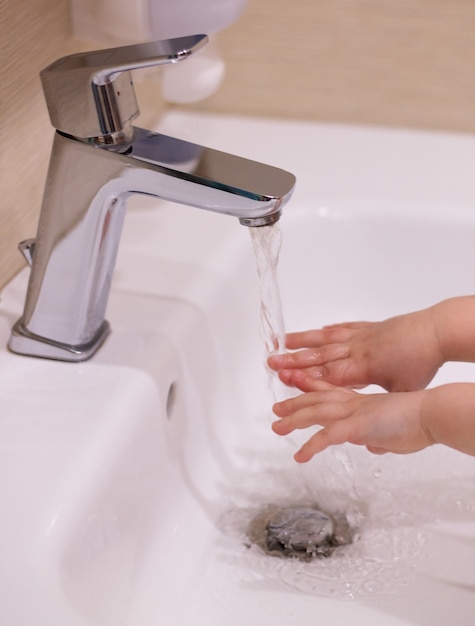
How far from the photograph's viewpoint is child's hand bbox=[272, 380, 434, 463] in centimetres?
54

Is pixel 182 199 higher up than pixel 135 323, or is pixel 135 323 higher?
pixel 182 199

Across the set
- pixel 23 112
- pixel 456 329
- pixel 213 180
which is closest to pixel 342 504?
pixel 456 329

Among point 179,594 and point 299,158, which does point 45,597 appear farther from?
point 299,158

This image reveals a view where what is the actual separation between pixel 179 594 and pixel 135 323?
20 cm

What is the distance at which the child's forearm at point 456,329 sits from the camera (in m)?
0.63

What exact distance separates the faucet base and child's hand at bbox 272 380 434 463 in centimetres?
14

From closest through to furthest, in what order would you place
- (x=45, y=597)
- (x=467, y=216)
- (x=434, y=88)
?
(x=45, y=597) → (x=467, y=216) → (x=434, y=88)

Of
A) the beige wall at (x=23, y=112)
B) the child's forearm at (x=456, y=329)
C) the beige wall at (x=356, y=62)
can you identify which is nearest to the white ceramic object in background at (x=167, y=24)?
the beige wall at (x=23, y=112)

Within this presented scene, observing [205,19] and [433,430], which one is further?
[205,19]

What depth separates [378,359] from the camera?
0.63m

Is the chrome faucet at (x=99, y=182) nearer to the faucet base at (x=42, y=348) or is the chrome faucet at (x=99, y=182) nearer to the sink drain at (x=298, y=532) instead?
the faucet base at (x=42, y=348)

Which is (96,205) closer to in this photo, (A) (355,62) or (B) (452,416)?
(B) (452,416)

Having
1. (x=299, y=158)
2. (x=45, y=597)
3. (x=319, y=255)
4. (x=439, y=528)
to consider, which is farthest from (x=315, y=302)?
(x=45, y=597)

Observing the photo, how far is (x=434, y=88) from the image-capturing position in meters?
0.93
